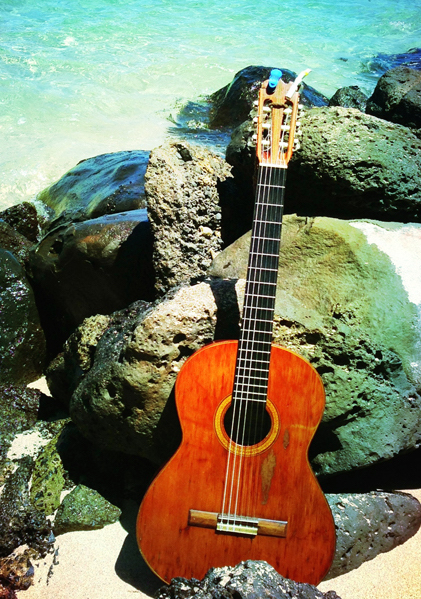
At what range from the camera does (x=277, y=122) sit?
2.75 metres

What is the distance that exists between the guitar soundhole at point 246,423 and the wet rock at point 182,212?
43.4 inches

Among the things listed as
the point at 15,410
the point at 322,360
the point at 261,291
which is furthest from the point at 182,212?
the point at 15,410

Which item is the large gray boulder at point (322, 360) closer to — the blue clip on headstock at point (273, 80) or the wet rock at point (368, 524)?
the wet rock at point (368, 524)

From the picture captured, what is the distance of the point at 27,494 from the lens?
3.05 metres

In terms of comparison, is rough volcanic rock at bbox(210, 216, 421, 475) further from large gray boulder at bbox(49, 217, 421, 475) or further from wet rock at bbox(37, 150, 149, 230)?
wet rock at bbox(37, 150, 149, 230)

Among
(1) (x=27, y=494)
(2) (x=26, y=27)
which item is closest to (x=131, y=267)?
(1) (x=27, y=494)

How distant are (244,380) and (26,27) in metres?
15.0

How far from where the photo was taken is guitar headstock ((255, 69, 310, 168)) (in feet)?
8.89

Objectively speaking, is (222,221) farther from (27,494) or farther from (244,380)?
(27,494)

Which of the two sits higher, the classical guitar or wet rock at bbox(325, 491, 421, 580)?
the classical guitar

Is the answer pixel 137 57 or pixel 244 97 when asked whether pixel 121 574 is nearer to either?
pixel 244 97

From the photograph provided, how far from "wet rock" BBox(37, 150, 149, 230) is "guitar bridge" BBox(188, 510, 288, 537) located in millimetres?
2923

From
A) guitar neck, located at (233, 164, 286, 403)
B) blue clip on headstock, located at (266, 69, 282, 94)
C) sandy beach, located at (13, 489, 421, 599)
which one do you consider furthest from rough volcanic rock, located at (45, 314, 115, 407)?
blue clip on headstock, located at (266, 69, 282, 94)

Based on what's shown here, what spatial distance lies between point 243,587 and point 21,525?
132 centimetres
